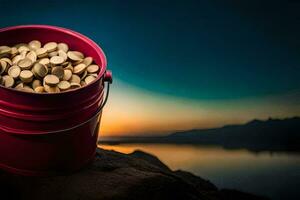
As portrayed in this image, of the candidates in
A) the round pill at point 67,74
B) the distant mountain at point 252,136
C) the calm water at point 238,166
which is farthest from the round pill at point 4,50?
the distant mountain at point 252,136

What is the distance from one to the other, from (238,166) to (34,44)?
1.09m

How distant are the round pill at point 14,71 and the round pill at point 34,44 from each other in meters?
0.15

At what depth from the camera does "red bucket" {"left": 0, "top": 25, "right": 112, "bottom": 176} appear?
2.04 metres

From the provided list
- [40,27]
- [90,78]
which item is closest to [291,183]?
[90,78]

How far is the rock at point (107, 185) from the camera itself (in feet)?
6.93

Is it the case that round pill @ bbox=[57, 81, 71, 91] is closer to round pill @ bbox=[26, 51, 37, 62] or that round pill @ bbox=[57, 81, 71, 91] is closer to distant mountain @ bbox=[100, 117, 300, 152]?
round pill @ bbox=[26, 51, 37, 62]

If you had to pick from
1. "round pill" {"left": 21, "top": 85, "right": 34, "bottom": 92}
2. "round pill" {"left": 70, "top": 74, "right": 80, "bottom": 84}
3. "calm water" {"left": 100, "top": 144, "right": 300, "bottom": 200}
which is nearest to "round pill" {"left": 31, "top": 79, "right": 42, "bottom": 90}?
"round pill" {"left": 21, "top": 85, "right": 34, "bottom": 92}

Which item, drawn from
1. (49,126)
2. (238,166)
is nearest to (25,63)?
(49,126)

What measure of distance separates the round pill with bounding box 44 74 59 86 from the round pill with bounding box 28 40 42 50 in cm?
20

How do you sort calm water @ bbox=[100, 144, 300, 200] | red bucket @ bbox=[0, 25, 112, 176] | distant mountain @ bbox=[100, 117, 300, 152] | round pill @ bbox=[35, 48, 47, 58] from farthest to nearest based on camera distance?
distant mountain @ bbox=[100, 117, 300, 152]
calm water @ bbox=[100, 144, 300, 200]
round pill @ bbox=[35, 48, 47, 58]
red bucket @ bbox=[0, 25, 112, 176]

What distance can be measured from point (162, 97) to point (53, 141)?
2.69ft

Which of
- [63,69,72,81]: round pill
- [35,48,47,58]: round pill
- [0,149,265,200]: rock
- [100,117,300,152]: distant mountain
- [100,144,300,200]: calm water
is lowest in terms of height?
[0,149,265,200]: rock

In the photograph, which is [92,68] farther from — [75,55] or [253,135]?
[253,135]

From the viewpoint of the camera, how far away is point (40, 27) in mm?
2320
